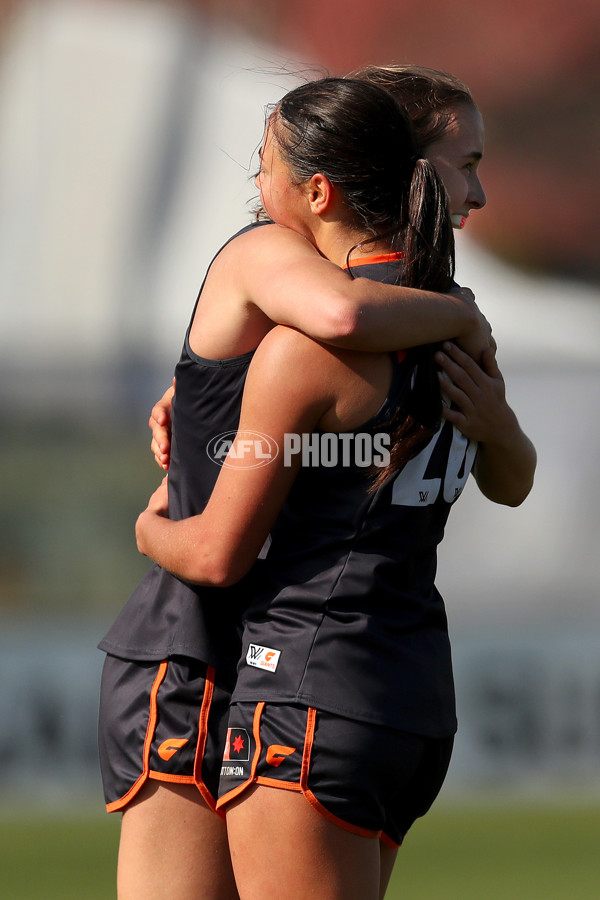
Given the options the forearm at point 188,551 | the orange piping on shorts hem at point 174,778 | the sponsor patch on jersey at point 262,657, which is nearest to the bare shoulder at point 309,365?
the forearm at point 188,551

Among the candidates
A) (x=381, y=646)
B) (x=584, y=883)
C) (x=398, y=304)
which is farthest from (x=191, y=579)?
(x=584, y=883)

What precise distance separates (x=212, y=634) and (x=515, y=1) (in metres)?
7.48

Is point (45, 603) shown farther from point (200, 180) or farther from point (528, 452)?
point (528, 452)

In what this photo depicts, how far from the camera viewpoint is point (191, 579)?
1.47 metres

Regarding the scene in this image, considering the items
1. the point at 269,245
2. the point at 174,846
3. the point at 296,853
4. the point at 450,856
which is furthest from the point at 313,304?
the point at 450,856

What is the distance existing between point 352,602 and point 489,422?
1.10 feet

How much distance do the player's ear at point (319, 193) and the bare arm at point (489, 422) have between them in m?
0.24

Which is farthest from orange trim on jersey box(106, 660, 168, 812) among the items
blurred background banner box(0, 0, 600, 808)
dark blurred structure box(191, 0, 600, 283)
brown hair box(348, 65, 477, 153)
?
dark blurred structure box(191, 0, 600, 283)

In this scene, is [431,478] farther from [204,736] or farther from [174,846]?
[174,846]

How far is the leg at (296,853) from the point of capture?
1.33 metres

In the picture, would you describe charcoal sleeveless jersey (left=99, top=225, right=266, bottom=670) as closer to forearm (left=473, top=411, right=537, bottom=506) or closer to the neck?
the neck

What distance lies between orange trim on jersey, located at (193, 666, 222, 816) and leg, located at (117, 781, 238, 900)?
2 cm

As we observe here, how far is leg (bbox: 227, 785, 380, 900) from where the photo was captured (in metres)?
1.33

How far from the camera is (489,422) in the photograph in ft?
5.14
